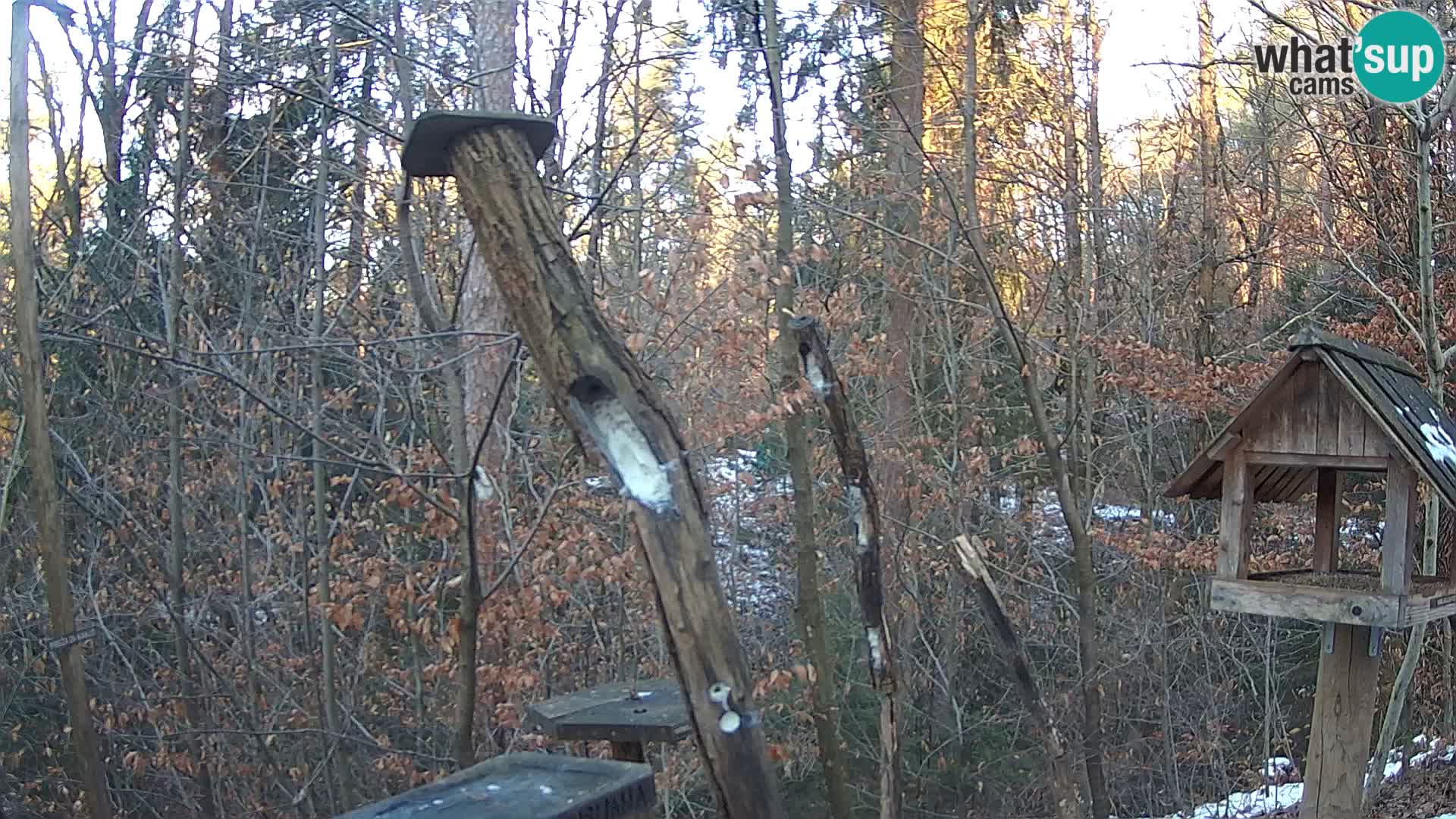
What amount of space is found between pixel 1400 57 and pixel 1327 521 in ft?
10.8

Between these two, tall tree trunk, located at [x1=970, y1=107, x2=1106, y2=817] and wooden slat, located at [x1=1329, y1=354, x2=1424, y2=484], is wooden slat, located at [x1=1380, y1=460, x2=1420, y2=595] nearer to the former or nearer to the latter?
wooden slat, located at [x1=1329, y1=354, x2=1424, y2=484]

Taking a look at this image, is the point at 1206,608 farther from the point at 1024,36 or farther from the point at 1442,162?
the point at 1024,36

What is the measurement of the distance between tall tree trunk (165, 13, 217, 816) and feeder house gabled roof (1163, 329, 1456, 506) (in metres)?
5.55

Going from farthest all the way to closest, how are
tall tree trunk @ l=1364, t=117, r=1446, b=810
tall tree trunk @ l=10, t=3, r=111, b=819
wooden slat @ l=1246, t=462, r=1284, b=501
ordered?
tall tree trunk @ l=10, t=3, r=111, b=819
tall tree trunk @ l=1364, t=117, r=1446, b=810
wooden slat @ l=1246, t=462, r=1284, b=501

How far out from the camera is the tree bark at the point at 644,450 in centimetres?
283

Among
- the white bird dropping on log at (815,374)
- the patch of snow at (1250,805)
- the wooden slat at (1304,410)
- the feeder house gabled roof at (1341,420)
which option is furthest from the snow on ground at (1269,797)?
the white bird dropping on log at (815,374)

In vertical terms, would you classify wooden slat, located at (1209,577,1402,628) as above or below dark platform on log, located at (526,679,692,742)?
above

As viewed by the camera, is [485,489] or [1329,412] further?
[485,489]

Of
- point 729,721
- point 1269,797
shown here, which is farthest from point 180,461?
point 1269,797

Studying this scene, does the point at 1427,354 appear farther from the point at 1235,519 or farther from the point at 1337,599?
the point at 1337,599

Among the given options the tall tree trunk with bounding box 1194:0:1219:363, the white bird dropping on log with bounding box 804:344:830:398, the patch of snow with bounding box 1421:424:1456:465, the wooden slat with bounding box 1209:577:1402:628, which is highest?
the tall tree trunk with bounding box 1194:0:1219:363

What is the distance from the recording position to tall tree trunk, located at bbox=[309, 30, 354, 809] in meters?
6.55

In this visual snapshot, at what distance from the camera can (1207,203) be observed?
411 inches

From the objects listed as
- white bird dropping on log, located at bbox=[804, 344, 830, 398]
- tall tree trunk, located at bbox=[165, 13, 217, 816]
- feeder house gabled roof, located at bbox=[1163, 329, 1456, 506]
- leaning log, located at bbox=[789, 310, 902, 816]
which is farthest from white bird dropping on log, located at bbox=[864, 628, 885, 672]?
tall tree trunk, located at bbox=[165, 13, 217, 816]
